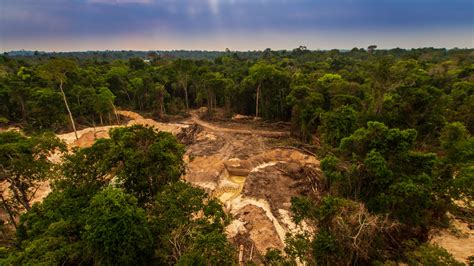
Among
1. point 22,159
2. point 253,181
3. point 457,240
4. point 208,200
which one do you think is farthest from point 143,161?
point 457,240

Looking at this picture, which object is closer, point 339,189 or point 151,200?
point 151,200

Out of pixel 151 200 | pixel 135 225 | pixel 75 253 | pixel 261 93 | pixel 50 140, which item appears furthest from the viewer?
pixel 261 93

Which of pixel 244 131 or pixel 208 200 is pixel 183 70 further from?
pixel 208 200

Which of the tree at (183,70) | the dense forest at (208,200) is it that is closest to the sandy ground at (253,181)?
the dense forest at (208,200)

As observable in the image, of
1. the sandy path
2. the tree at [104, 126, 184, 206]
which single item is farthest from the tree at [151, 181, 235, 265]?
the sandy path

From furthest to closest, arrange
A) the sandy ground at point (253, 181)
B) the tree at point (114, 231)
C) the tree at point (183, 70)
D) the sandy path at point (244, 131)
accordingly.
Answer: the tree at point (183, 70)
the sandy path at point (244, 131)
the sandy ground at point (253, 181)
the tree at point (114, 231)

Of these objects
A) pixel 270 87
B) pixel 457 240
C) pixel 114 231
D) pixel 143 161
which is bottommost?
pixel 457 240

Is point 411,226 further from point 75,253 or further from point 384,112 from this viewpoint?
point 75,253

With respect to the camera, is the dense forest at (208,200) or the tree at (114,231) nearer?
the tree at (114,231)

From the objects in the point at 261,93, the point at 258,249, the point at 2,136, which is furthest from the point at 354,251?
the point at 261,93

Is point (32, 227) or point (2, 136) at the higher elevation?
point (2, 136)

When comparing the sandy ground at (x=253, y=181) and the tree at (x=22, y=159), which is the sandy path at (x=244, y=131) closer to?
the sandy ground at (x=253, y=181)
